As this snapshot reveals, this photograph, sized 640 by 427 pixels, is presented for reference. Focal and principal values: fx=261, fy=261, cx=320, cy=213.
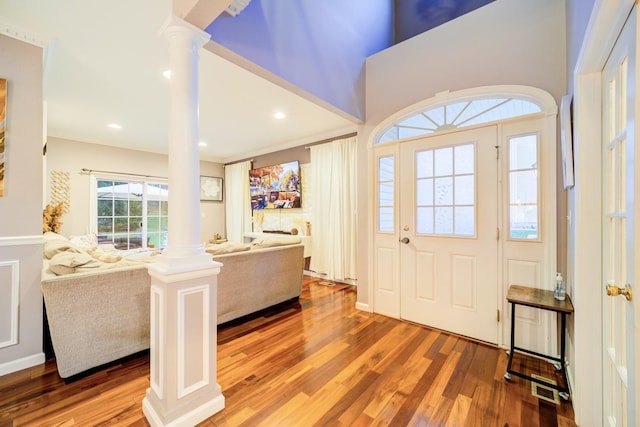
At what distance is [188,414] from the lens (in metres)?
1.43

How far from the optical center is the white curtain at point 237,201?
6.05 meters

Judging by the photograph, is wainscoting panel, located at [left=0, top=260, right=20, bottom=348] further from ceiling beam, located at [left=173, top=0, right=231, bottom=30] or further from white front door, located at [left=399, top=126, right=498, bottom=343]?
white front door, located at [left=399, top=126, right=498, bottom=343]

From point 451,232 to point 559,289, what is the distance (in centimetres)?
87

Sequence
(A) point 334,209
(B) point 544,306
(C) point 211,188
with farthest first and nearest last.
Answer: (C) point 211,188 < (A) point 334,209 < (B) point 544,306

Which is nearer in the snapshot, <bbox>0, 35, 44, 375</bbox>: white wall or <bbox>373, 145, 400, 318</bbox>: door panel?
<bbox>0, 35, 44, 375</bbox>: white wall

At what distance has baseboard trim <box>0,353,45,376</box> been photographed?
1857mm

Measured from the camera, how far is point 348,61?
2877 mm

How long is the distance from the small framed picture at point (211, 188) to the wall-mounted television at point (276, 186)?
4.23ft

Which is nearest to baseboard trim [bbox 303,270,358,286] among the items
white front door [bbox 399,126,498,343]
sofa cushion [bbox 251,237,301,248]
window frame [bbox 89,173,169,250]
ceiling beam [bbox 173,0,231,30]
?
sofa cushion [bbox 251,237,301,248]

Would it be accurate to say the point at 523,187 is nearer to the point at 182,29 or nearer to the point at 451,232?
the point at 451,232

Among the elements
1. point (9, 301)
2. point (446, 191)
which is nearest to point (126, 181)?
point (9, 301)

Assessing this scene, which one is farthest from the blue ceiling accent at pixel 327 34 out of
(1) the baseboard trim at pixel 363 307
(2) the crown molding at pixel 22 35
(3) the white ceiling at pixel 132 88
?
(1) the baseboard trim at pixel 363 307

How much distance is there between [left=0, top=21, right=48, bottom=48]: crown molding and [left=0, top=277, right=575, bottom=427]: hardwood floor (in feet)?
8.00

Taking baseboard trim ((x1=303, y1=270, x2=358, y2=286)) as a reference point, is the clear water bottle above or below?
above
